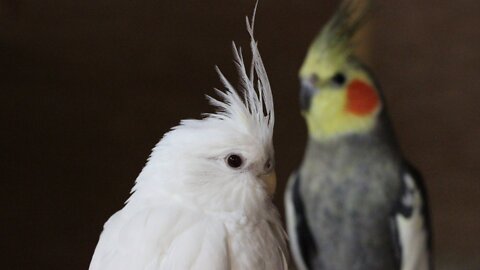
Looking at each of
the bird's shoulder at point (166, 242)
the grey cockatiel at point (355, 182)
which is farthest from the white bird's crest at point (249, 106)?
the grey cockatiel at point (355, 182)

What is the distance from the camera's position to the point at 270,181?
84 centimetres

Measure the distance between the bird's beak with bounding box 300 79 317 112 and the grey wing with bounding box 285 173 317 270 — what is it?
74 mm

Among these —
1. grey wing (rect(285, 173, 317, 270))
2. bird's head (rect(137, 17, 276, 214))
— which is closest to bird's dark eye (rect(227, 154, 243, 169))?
bird's head (rect(137, 17, 276, 214))

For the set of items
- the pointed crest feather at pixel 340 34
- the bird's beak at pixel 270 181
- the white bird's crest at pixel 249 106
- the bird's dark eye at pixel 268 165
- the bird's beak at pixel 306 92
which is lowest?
the bird's beak at pixel 270 181

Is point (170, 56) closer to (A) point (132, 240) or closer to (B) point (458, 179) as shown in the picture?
(A) point (132, 240)

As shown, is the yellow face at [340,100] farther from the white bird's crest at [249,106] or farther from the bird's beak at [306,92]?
the white bird's crest at [249,106]

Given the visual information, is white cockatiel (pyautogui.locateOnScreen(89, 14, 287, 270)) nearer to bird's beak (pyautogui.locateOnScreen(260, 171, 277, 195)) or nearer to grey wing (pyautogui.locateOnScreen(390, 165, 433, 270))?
bird's beak (pyautogui.locateOnScreen(260, 171, 277, 195))

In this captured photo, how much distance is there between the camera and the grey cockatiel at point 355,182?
0.55 m

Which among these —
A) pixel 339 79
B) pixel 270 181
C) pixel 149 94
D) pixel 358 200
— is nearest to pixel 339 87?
pixel 339 79

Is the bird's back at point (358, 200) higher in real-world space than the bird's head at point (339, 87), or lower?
lower

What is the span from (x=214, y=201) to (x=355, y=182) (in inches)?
14.0

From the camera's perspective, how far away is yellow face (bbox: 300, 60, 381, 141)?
1.82ft

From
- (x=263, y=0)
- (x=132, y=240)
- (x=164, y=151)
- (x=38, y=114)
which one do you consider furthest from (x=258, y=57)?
(x=38, y=114)

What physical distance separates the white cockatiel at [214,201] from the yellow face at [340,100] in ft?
0.81
